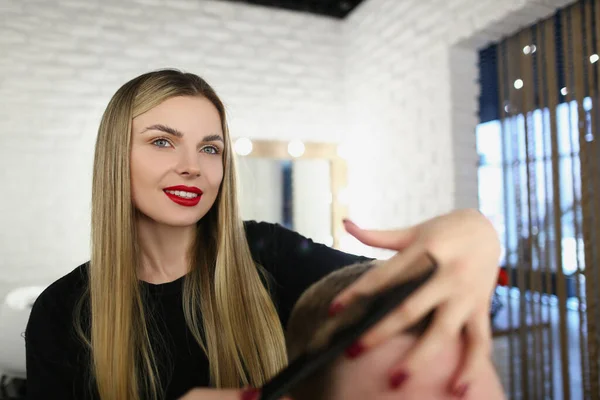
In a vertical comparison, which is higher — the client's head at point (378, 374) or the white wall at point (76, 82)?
the white wall at point (76, 82)

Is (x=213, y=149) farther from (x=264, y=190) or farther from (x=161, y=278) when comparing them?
(x=264, y=190)

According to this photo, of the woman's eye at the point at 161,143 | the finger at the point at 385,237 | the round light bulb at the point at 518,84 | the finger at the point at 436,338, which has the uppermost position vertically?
the round light bulb at the point at 518,84

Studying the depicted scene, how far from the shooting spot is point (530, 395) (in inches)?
65.5

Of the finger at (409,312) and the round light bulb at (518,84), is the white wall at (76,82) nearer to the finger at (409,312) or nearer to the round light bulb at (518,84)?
the round light bulb at (518,84)

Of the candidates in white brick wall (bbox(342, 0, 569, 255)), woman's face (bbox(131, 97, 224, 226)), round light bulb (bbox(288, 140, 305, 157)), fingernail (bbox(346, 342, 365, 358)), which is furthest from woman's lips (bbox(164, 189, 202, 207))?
round light bulb (bbox(288, 140, 305, 157))

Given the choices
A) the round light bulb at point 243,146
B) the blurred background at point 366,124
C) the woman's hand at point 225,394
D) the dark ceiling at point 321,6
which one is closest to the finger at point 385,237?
the woman's hand at point 225,394

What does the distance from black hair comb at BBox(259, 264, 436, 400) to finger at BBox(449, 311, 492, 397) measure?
51mm

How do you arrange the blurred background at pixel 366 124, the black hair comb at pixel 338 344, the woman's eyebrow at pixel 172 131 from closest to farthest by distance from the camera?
the black hair comb at pixel 338 344, the woman's eyebrow at pixel 172 131, the blurred background at pixel 366 124

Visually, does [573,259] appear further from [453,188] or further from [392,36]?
[392,36]

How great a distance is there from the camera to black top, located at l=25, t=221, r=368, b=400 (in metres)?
0.64

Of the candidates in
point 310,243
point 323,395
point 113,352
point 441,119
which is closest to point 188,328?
point 113,352

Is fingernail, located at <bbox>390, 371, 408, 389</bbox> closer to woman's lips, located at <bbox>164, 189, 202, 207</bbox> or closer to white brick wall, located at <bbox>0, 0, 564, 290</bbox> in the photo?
woman's lips, located at <bbox>164, 189, 202, 207</bbox>

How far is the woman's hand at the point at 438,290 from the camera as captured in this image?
0.23m

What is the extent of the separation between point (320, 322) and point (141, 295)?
1.64 feet
